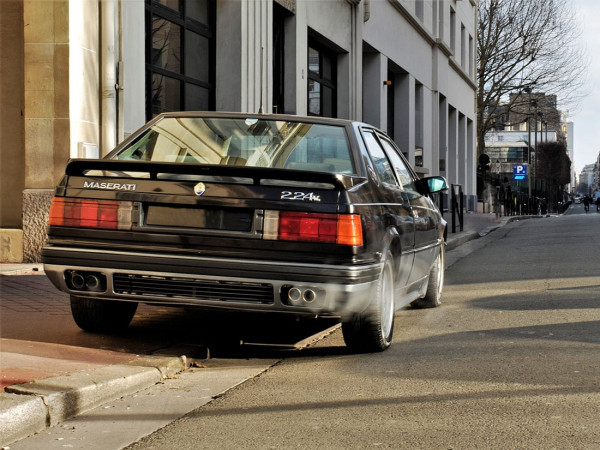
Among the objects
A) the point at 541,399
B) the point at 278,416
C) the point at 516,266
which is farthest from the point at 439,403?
the point at 516,266

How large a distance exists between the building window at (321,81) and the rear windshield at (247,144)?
13847 millimetres

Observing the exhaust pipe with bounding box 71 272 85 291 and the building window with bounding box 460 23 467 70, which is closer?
the exhaust pipe with bounding box 71 272 85 291

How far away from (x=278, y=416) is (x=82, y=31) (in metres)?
7.88

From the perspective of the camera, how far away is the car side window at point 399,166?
24.5ft

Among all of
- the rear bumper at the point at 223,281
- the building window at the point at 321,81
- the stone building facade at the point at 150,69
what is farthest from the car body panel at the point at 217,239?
the building window at the point at 321,81

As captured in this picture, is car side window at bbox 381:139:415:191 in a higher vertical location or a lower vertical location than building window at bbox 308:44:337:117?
lower

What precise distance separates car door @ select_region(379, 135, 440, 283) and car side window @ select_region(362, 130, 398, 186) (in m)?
0.17

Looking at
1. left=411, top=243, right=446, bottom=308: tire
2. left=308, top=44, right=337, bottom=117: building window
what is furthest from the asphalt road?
left=308, top=44, right=337, bottom=117: building window

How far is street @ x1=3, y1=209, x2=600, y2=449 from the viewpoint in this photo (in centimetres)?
412

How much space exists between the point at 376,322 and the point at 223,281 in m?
1.11

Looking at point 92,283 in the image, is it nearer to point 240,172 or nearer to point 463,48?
point 240,172

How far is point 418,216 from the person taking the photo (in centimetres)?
753

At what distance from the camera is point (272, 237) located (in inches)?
221

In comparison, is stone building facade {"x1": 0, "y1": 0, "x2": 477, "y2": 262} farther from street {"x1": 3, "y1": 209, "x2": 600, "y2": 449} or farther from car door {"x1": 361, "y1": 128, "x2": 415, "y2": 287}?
street {"x1": 3, "y1": 209, "x2": 600, "y2": 449}
